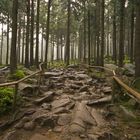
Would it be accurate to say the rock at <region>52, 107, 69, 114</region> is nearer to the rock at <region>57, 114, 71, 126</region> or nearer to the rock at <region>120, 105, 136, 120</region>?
the rock at <region>57, 114, 71, 126</region>

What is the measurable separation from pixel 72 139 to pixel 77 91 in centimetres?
659

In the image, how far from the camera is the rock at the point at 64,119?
24.8 feet

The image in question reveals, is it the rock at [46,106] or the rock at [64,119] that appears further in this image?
the rock at [46,106]

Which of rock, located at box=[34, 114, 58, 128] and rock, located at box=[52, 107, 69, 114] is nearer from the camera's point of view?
rock, located at box=[34, 114, 58, 128]

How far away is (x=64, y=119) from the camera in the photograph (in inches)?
309

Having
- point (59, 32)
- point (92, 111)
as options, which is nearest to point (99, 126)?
point (92, 111)

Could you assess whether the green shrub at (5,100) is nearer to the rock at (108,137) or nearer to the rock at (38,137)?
the rock at (38,137)

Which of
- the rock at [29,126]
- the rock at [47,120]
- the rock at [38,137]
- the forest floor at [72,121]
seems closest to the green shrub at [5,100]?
the forest floor at [72,121]

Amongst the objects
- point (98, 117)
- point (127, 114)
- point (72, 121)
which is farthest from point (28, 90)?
point (127, 114)

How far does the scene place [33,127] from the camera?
7309 mm

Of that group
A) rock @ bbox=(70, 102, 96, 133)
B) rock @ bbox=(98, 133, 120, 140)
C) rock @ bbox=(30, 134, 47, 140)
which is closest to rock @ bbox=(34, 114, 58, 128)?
rock @ bbox=(70, 102, 96, 133)

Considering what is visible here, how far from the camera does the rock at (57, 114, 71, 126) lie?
7.55 meters

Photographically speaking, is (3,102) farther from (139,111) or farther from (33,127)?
(139,111)

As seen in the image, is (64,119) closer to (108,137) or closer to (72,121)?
(72,121)
